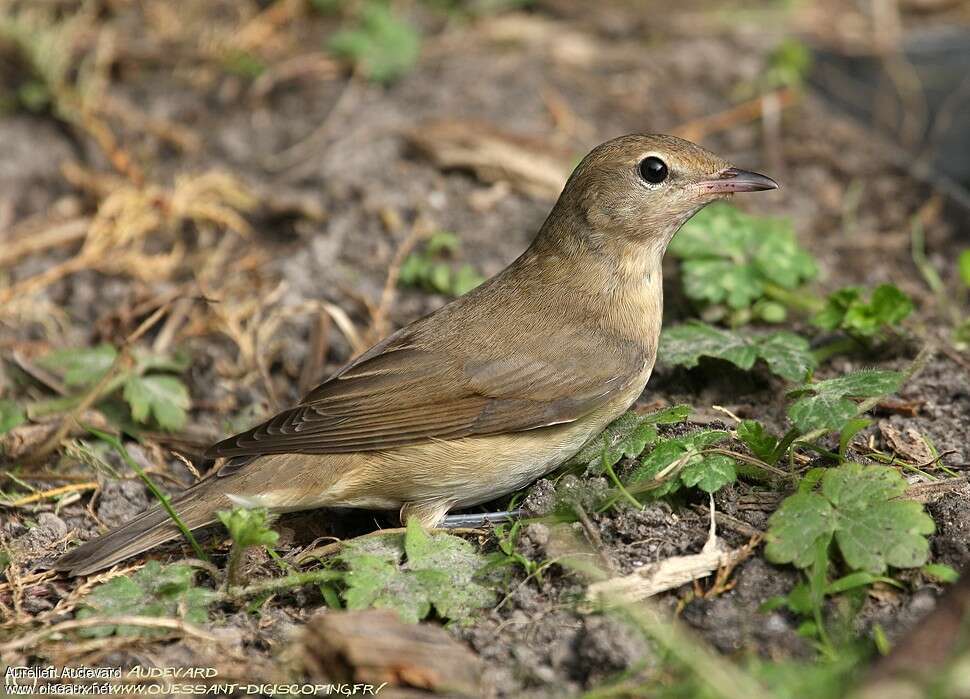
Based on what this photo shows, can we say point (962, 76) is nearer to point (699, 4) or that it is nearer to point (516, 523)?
point (699, 4)

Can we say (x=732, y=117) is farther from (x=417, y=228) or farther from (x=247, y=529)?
Answer: (x=247, y=529)

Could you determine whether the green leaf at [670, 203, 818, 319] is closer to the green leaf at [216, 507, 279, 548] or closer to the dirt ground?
the dirt ground

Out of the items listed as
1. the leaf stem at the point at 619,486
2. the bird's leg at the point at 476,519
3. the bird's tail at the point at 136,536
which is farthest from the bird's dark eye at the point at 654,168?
the bird's tail at the point at 136,536

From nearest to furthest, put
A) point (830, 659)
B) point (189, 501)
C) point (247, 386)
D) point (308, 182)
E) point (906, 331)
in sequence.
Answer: point (830, 659) < point (189, 501) < point (906, 331) < point (247, 386) < point (308, 182)

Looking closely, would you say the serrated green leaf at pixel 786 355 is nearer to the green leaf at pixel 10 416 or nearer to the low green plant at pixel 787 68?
the green leaf at pixel 10 416

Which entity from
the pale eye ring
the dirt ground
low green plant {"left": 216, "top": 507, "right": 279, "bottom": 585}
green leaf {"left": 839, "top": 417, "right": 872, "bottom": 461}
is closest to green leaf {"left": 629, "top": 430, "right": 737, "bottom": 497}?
the dirt ground

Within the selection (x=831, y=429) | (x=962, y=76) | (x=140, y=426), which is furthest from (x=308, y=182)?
(x=962, y=76)
